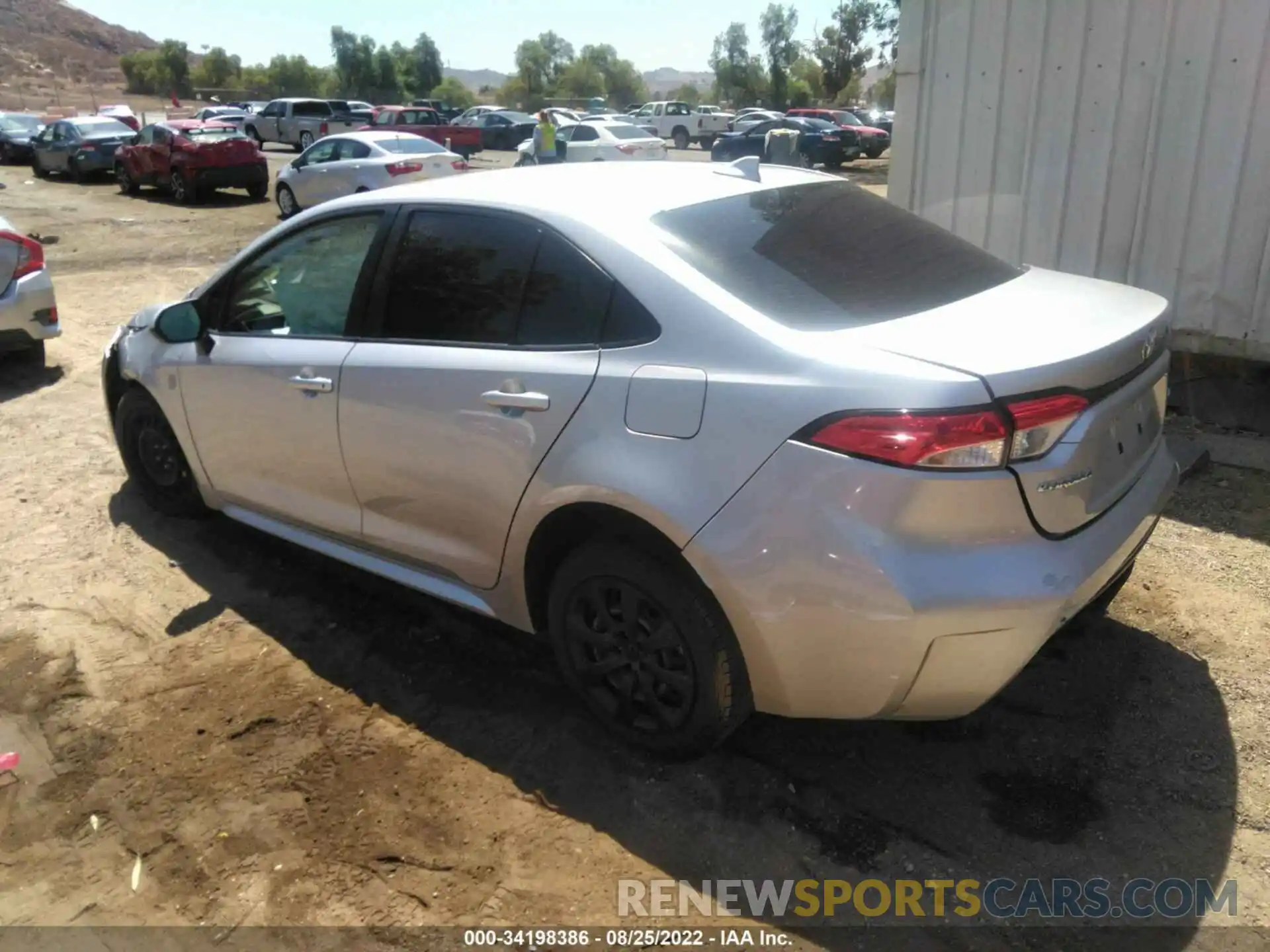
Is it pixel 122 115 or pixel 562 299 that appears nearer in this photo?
pixel 562 299

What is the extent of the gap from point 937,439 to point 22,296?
7.25 m

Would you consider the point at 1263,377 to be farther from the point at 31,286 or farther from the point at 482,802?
the point at 31,286

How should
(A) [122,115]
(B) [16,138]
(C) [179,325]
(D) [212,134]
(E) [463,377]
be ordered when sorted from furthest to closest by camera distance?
(A) [122,115] → (B) [16,138] → (D) [212,134] → (C) [179,325] → (E) [463,377]

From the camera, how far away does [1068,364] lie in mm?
2506

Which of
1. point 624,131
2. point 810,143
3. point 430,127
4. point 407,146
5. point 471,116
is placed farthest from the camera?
point 471,116

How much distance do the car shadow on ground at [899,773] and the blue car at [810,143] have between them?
89.3 feet

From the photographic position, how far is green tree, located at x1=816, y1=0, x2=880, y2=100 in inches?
2361

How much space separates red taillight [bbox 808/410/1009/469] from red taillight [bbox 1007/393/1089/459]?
48 mm

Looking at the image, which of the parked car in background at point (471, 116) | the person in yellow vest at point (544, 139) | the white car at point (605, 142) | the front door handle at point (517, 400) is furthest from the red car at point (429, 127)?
the front door handle at point (517, 400)

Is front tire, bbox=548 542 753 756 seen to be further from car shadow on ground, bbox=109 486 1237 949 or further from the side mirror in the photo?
the side mirror

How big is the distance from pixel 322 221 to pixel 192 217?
636 inches

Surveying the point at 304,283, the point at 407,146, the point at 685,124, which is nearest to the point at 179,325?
the point at 304,283

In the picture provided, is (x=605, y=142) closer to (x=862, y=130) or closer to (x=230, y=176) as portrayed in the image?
(x=230, y=176)

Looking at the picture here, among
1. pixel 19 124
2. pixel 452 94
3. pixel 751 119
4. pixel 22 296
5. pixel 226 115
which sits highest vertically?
pixel 452 94
